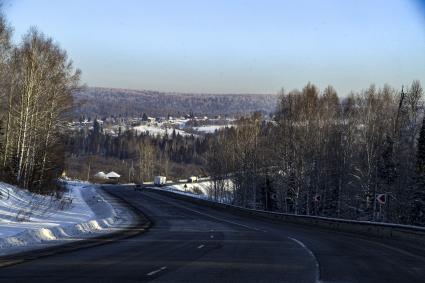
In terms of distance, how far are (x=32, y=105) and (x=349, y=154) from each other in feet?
115

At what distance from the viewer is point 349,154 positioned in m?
64.4

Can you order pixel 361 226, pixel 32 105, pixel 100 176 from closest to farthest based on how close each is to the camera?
pixel 361 226
pixel 32 105
pixel 100 176

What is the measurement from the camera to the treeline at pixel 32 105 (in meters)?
41.9

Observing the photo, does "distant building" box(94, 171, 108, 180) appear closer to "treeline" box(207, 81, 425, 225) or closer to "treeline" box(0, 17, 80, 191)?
"treeline" box(207, 81, 425, 225)

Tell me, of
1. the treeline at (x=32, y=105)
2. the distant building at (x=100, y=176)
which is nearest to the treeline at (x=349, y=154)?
the treeline at (x=32, y=105)

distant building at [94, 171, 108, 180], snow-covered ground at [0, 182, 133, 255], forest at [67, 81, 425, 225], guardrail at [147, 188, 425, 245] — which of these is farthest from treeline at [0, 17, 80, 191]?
distant building at [94, 171, 108, 180]

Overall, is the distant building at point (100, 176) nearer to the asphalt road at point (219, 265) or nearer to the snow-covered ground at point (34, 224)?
the snow-covered ground at point (34, 224)

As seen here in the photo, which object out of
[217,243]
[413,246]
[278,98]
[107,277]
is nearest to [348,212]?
[278,98]

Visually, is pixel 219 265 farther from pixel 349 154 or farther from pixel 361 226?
pixel 349 154

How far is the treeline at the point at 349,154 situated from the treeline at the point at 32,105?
23584mm

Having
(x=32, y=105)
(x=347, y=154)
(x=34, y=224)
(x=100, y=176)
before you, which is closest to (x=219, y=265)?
(x=34, y=224)

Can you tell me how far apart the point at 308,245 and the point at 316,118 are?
146ft

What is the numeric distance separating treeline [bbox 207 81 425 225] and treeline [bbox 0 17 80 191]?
23.6 meters

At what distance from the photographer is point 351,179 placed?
65438 mm
